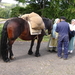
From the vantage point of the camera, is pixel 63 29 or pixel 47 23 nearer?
pixel 63 29

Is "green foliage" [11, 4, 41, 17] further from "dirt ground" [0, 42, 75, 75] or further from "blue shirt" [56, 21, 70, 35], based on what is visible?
"dirt ground" [0, 42, 75, 75]

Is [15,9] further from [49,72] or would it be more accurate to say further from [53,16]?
Answer: [49,72]

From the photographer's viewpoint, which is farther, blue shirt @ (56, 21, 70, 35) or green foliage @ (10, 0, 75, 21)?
green foliage @ (10, 0, 75, 21)

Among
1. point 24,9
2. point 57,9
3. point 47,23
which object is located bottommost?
point 47,23

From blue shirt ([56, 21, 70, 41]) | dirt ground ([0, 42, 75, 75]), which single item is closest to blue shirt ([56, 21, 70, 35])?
blue shirt ([56, 21, 70, 41])

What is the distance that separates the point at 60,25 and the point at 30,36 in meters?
1.27

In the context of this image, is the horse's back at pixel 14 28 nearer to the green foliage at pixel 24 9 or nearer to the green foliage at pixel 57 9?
the green foliage at pixel 57 9

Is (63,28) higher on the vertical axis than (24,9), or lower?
lower

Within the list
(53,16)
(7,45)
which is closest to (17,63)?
(7,45)

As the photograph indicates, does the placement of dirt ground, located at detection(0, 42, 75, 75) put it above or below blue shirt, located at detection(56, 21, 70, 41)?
below

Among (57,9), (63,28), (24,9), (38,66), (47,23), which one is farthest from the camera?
(24,9)

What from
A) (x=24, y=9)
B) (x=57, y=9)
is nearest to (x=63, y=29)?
(x=57, y=9)

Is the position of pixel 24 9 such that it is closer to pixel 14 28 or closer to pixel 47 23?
pixel 47 23

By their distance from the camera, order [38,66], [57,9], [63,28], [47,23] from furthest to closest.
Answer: [57,9], [47,23], [63,28], [38,66]
